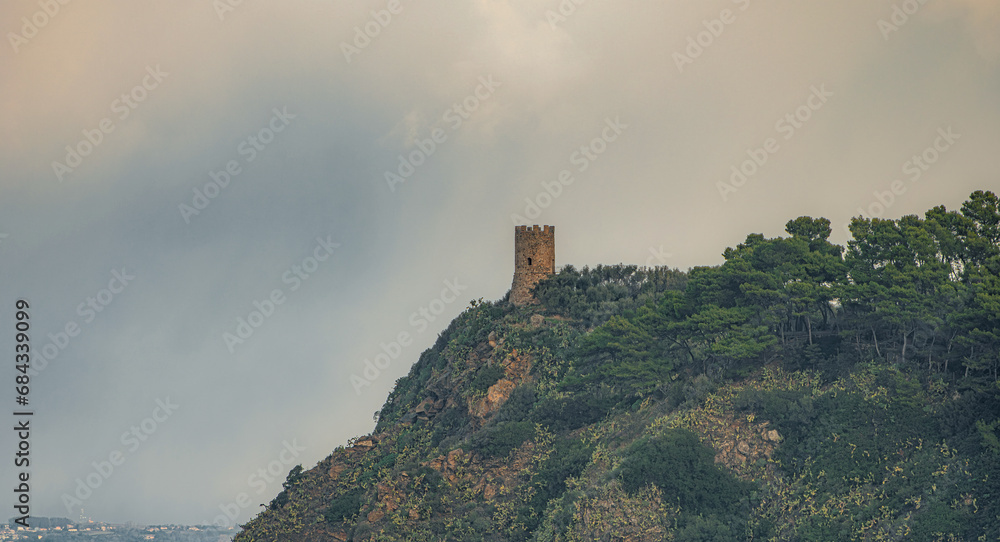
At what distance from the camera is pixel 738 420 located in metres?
65.4

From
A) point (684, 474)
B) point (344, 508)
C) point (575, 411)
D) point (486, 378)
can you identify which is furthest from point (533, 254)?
point (684, 474)

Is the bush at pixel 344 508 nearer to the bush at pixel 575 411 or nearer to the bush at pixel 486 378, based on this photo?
the bush at pixel 486 378

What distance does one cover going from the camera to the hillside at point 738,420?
2340 inches

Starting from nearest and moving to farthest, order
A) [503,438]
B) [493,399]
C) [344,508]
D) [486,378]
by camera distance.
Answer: [503,438] → [344,508] → [493,399] → [486,378]

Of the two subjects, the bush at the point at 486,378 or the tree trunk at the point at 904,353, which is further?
the bush at the point at 486,378

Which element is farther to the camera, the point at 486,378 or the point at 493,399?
the point at 486,378

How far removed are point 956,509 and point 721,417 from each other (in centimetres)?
1356

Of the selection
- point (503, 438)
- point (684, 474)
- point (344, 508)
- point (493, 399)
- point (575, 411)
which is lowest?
point (684, 474)

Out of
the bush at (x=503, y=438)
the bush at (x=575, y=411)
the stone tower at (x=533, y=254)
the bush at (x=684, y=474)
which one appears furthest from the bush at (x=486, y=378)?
the bush at (x=684, y=474)

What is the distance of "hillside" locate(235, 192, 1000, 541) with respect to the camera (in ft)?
195

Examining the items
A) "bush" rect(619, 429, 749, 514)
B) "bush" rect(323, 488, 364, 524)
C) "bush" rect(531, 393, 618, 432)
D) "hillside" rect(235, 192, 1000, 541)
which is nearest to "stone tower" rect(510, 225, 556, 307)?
"hillside" rect(235, 192, 1000, 541)

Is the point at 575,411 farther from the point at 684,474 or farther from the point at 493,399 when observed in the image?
the point at 684,474

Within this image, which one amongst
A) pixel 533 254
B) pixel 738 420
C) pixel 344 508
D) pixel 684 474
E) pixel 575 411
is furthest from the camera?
pixel 533 254

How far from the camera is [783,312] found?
69.3 m
